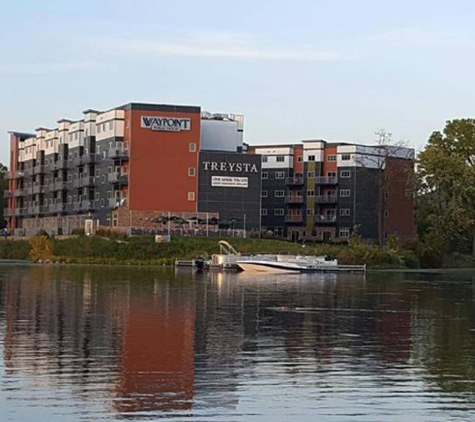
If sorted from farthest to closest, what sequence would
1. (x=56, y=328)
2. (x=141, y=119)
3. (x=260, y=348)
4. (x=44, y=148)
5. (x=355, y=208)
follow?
(x=44, y=148) → (x=355, y=208) → (x=141, y=119) → (x=56, y=328) → (x=260, y=348)

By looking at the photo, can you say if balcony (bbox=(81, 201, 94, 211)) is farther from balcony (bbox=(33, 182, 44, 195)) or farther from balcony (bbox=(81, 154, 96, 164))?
balcony (bbox=(33, 182, 44, 195))

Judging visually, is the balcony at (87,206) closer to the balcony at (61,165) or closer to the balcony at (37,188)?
the balcony at (61,165)

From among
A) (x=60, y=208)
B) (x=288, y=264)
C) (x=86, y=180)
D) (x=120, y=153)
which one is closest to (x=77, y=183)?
(x=86, y=180)

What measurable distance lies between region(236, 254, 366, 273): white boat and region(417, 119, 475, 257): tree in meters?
16.6

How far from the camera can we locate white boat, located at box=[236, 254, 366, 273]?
82.1 meters

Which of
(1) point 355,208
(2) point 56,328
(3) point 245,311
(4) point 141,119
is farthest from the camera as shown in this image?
(1) point 355,208

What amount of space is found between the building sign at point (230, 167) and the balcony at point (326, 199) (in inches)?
639

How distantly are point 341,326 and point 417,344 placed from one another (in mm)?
5134

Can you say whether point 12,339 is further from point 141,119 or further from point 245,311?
point 141,119

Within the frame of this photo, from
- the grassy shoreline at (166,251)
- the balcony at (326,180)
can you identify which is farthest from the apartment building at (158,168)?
the balcony at (326,180)

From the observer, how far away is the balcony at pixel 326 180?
122 meters

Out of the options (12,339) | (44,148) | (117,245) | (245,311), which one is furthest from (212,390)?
(44,148)

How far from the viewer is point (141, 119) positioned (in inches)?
4131

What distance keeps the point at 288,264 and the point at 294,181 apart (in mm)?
43772
